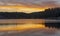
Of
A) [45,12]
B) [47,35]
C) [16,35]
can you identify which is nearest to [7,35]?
[16,35]

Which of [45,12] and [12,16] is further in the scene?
[12,16]

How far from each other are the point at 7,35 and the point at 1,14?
7949 millimetres

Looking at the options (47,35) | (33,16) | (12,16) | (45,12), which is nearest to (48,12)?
(45,12)

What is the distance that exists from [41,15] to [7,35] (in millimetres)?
7823

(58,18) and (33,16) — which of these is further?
(33,16)

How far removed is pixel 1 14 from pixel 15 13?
1.01 m

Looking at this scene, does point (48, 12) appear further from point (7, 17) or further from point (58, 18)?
point (7, 17)

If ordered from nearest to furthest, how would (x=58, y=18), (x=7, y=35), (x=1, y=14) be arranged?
(x=7, y=35) < (x=58, y=18) < (x=1, y=14)

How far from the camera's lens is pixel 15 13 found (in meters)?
16.4

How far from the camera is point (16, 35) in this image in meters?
8.46

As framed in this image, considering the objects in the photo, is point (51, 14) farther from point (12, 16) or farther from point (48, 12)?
point (12, 16)

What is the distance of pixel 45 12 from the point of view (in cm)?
1545

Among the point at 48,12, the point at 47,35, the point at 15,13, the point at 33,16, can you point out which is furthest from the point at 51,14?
the point at 47,35

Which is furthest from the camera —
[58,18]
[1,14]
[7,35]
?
[1,14]
